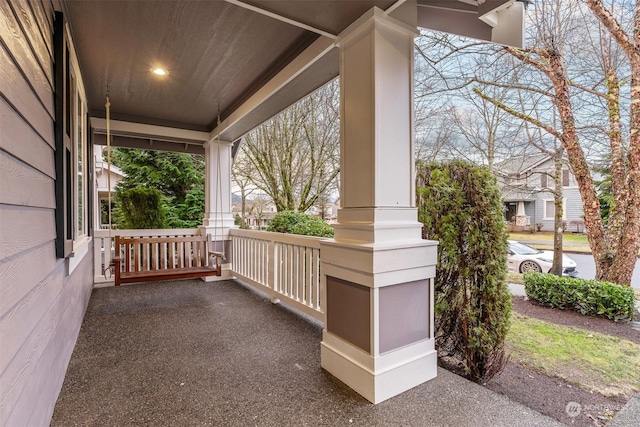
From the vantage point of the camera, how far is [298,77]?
3064mm

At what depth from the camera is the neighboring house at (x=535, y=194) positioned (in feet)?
17.1

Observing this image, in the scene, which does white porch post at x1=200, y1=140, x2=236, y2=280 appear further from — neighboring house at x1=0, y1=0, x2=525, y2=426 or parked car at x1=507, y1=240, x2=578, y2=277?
parked car at x1=507, y1=240, x2=578, y2=277

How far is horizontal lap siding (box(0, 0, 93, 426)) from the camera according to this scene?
98cm

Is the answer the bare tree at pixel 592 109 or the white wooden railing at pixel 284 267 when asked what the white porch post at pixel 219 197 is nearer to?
the white wooden railing at pixel 284 267

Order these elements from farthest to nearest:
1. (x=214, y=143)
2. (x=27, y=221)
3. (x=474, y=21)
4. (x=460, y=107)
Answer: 1. (x=460, y=107)
2. (x=214, y=143)
3. (x=474, y=21)
4. (x=27, y=221)

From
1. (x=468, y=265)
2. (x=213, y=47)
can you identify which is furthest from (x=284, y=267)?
(x=213, y=47)

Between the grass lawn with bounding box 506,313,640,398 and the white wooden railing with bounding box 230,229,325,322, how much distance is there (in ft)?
7.11

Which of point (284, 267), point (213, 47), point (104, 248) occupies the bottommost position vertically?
point (284, 267)

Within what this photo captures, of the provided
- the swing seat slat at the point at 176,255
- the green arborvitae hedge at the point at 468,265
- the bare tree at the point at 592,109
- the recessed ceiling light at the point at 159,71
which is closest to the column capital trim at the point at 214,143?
the swing seat slat at the point at 176,255

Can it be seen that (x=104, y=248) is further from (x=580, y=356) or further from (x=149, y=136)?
(x=580, y=356)

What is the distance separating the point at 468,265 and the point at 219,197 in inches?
175

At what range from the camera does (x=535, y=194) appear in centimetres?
517

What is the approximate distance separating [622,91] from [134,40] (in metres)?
6.26

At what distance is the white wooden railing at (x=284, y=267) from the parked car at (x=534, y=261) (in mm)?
4295
